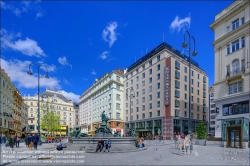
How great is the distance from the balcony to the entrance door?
7463 mm

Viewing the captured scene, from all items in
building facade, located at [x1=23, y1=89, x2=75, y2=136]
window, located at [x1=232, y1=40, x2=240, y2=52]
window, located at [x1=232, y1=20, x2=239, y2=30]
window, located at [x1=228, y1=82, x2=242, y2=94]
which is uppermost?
window, located at [x1=232, y1=20, x2=239, y2=30]

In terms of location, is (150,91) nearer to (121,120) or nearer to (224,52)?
(121,120)

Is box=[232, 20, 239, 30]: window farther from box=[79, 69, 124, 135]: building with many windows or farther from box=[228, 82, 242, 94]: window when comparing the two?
box=[79, 69, 124, 135]: building with many windows

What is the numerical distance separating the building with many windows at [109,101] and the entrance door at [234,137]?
129 ft

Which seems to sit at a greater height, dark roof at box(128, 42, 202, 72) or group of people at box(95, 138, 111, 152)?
dark roof at box(128, 42, 202, 72)

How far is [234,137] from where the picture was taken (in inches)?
1019

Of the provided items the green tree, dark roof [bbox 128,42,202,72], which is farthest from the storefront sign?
the green tree

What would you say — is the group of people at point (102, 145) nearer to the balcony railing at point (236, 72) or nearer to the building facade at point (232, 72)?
the building facade at point (232, 72)

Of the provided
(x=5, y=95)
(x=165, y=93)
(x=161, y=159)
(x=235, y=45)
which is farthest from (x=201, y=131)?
(x=5, y=95)

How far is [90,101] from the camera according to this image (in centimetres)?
8681

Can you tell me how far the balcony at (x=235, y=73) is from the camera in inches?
1085

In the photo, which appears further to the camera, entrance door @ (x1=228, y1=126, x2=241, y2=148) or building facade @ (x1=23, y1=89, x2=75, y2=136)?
building facade @ (x1=23, y1=89, x2=75, y2=136)

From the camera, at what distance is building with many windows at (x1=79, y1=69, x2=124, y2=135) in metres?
65.0

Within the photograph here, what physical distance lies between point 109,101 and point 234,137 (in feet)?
151
